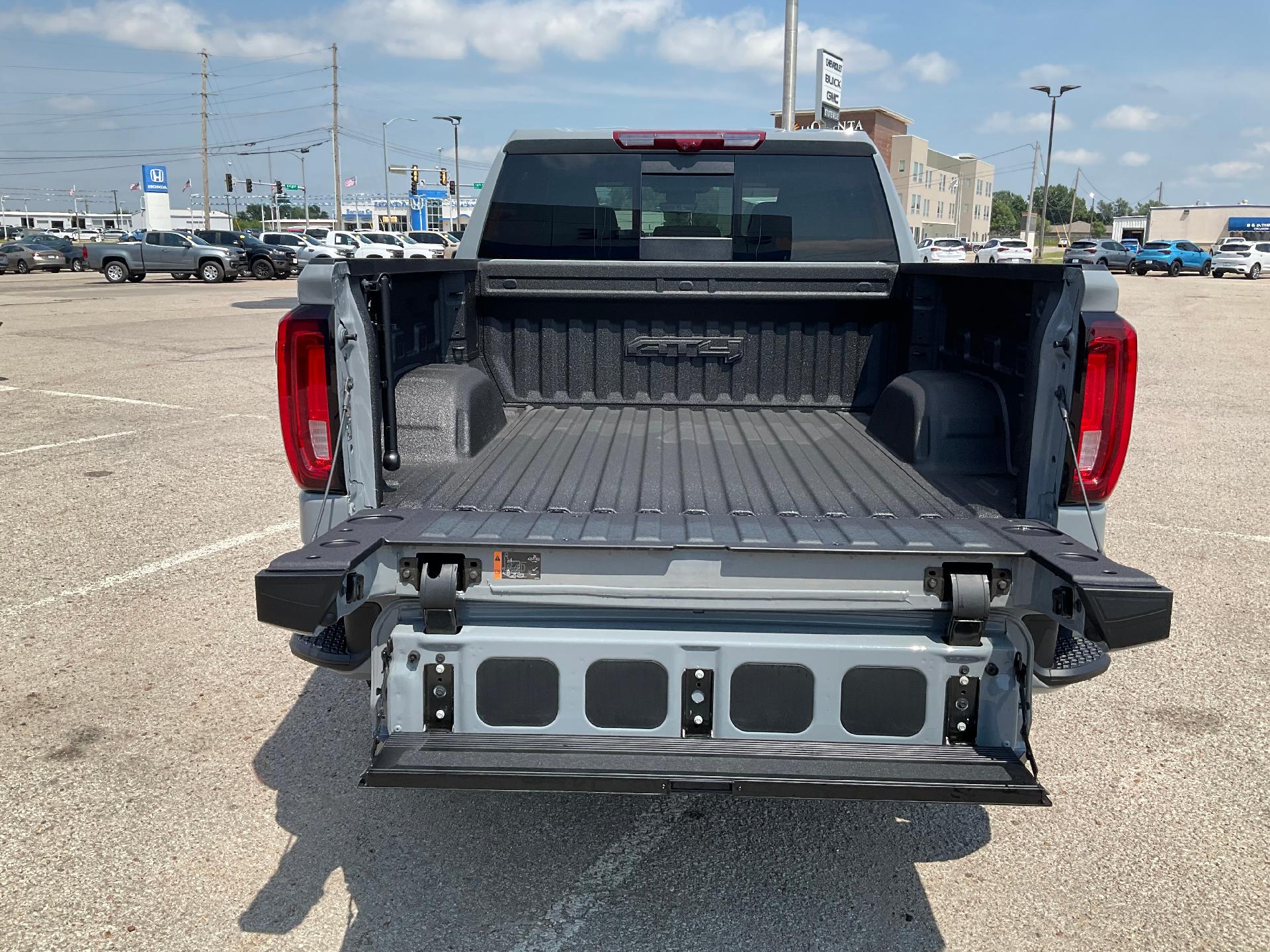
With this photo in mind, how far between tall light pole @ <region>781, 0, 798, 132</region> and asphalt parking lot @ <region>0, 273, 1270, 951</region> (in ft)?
42.2

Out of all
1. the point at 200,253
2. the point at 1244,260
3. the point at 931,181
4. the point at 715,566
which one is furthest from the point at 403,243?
the point at 931,181

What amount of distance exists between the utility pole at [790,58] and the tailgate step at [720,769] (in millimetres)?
16224

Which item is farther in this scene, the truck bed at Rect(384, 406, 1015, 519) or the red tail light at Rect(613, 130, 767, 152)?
the red tail light at Rect(613, 130, 767, 152)

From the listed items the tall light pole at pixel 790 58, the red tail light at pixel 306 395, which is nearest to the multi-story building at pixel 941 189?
the tall light pole at pixel 790 58

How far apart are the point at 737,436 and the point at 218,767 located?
91.3 inches

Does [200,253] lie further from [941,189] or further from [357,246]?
[941,189]

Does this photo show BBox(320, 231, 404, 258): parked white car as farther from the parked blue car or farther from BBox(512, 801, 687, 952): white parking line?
BBox(512, 801, 687, 952): white parking line

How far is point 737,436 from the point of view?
4.20m

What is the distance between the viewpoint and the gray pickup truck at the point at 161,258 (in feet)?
114

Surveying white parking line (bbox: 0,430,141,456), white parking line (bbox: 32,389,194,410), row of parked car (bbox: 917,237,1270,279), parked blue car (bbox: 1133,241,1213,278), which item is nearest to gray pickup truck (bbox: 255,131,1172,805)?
white parking line (bbox: 0,430,141,456)

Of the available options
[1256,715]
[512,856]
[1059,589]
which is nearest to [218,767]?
[512,856]

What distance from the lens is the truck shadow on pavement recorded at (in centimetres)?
286

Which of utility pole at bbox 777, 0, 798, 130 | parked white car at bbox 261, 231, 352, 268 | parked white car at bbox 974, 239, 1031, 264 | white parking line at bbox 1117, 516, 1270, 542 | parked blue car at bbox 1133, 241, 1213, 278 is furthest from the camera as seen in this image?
parked blue car at bbox 1133, 241, 1213, 278

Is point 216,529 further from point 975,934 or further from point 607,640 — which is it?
point 975,934
